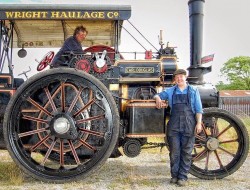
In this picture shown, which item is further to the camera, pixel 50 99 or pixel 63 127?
pixel 50 99

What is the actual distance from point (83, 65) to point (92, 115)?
623mm

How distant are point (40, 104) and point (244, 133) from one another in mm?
2607

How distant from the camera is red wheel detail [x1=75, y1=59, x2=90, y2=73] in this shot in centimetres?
416

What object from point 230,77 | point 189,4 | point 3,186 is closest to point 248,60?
point 230,77

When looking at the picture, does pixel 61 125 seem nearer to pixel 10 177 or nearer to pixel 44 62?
pixel 10 177

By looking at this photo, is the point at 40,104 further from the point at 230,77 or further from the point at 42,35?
the point at 230,77

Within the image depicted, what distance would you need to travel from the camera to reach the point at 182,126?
3984 millimetres

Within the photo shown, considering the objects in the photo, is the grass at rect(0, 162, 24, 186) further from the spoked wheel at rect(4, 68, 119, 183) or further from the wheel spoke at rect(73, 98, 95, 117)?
the wheel spoke at rect(73, 98, 95, 117)

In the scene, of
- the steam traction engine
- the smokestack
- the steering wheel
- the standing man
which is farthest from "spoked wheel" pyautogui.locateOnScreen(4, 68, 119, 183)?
the smokestack

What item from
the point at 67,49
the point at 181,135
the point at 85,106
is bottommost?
the point at 181,135

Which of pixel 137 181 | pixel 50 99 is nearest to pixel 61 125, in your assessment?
pixel 50 99

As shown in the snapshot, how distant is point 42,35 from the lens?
5227mm

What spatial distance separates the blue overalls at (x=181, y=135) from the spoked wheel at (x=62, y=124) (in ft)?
2.32

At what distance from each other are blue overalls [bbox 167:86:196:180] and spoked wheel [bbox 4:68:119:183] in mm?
708
